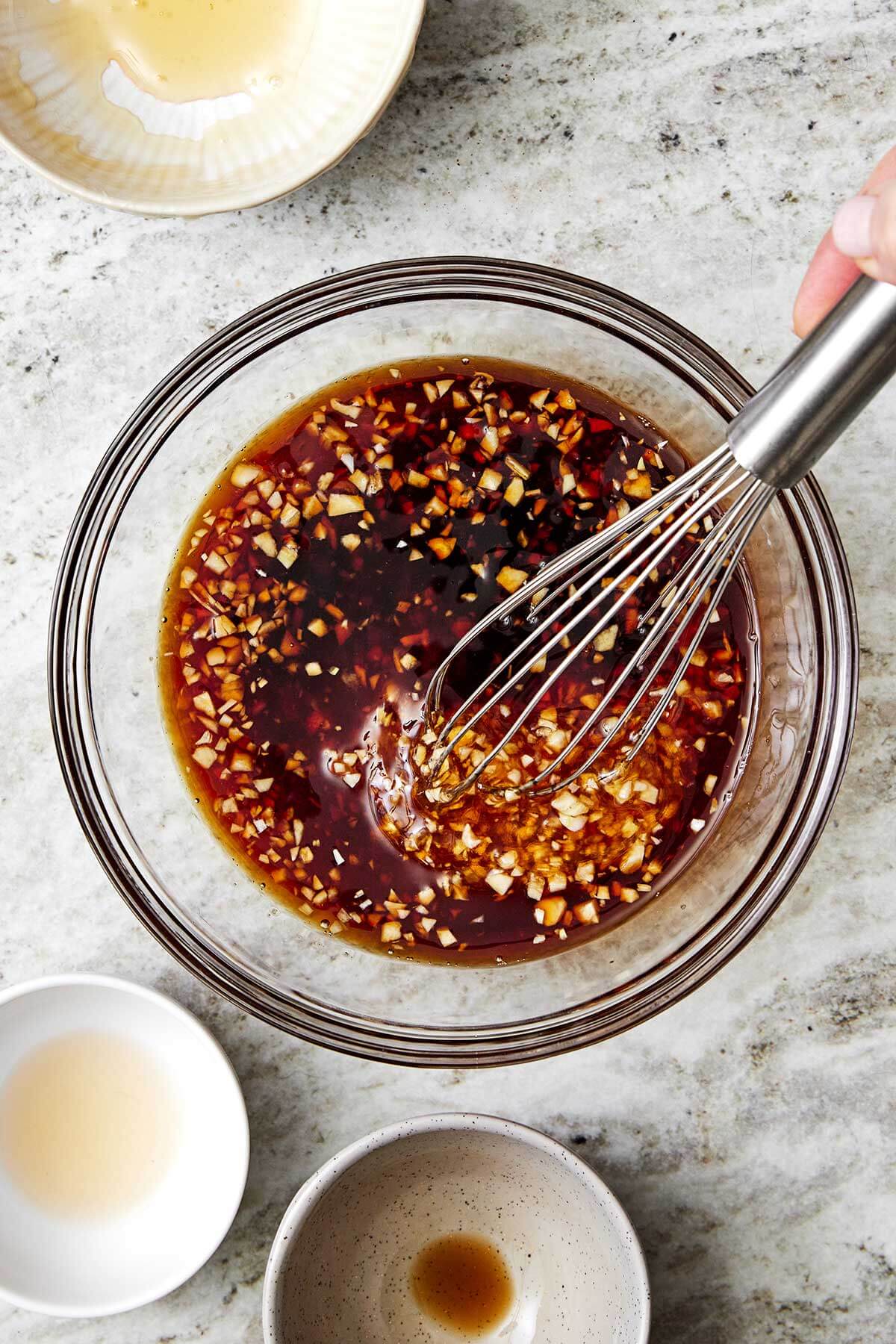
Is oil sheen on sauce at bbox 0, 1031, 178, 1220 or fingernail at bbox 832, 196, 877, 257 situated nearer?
fingernail at bbox 832, 196, 877, 257

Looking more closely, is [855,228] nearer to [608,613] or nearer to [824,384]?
[824,384]

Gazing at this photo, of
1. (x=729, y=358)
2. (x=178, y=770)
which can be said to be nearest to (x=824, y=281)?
(x=729, y=358)

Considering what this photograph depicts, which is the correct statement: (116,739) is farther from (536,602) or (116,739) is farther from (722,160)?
(722,160)

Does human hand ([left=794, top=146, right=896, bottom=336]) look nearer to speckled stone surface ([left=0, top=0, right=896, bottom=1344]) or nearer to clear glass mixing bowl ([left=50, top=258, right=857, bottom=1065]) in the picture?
clear glass mixing bowl ([left=50, top=258, right=857, bottom=1065])

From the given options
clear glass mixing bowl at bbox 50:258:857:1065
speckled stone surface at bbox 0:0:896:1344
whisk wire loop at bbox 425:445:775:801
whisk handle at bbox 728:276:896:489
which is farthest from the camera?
speckled stone surface at bbox 0:0:896:1344

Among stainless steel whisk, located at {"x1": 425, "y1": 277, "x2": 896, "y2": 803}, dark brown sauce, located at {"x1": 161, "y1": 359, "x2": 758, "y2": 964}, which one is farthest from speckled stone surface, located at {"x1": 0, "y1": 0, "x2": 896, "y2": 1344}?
stainless steel whisk, located at {"x1": 425, "y1": 277, "x2": 896, "y2": 803}

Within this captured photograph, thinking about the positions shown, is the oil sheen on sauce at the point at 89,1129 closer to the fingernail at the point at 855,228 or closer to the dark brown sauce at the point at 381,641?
the dark brown sauce at the point at 381,641

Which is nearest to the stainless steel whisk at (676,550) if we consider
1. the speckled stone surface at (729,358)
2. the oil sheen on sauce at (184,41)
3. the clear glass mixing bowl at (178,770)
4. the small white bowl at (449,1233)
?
the clear glass mixing bowl at (178,770)

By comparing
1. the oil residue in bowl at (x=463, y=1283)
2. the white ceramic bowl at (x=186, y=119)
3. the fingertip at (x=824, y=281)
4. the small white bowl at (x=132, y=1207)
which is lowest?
the oil residue in bowl at (x=463, y=1283)
